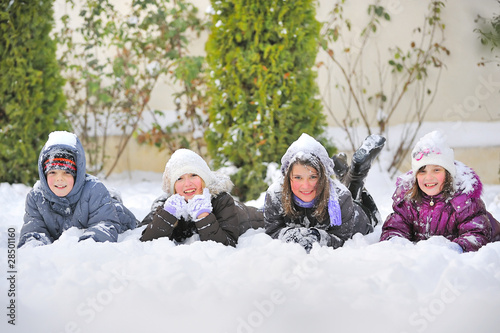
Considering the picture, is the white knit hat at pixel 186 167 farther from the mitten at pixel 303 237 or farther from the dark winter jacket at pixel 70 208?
the mitten at pixel 303 237

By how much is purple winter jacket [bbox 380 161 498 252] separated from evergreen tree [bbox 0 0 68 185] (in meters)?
4.63

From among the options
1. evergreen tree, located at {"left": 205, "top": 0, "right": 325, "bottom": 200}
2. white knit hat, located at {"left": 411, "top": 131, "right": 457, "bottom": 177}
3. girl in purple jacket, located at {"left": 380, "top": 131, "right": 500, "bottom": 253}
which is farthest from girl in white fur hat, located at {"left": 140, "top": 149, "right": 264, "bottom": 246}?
evergreen tree, located at {"left": 205, "top": 0, "right": 325, "bottom": 200}

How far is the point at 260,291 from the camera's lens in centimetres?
240

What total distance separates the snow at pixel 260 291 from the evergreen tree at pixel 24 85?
151 inches

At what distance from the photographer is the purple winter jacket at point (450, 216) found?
10.4ft

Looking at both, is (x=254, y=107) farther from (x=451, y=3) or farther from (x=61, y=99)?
(x=451, y=3)


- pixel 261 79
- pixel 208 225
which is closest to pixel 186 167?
pixel 208 225

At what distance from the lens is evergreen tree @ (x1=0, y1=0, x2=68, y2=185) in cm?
626

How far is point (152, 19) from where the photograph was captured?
7629 millimetres

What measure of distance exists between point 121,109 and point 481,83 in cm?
534

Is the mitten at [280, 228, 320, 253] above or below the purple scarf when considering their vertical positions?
below

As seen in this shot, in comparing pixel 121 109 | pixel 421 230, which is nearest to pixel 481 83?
pixel 421 230

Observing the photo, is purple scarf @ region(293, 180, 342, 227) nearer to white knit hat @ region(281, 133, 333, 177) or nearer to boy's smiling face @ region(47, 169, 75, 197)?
white knit hat @ region(281, 133, 333, 177)

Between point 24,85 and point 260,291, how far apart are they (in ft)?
16.5
